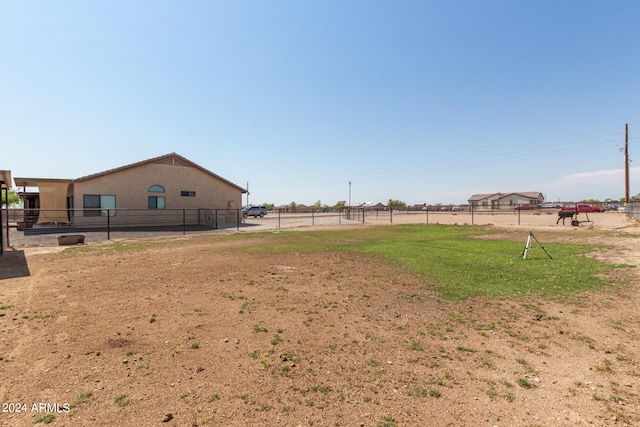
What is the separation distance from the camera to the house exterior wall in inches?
967

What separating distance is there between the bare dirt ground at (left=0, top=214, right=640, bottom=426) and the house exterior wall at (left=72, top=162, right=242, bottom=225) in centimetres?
2123

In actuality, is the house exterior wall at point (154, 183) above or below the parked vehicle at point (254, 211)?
above

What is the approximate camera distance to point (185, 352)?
389 centimetres

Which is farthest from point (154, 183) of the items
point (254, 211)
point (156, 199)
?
point (254, 211)

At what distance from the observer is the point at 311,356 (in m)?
3.79

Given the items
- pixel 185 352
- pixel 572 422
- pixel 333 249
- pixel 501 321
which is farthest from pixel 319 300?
pixel 333 249

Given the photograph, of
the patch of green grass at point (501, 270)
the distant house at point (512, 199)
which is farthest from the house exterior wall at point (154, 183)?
the distant house at point (512, 199)

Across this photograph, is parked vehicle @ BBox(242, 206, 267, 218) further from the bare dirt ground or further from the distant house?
the distant house

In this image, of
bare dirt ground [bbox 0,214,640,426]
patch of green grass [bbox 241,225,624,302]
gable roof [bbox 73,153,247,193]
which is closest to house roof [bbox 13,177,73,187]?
gable roof [bbox 73,153,247,193]

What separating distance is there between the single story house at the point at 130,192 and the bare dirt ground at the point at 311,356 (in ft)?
63.0

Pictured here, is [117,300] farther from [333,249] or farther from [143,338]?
[333,249]

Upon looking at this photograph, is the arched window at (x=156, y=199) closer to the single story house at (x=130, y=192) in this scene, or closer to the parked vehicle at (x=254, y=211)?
the single story house at (x=130, y=192)

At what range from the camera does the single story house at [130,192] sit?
24.4 metres

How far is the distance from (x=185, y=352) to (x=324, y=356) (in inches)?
75.1
